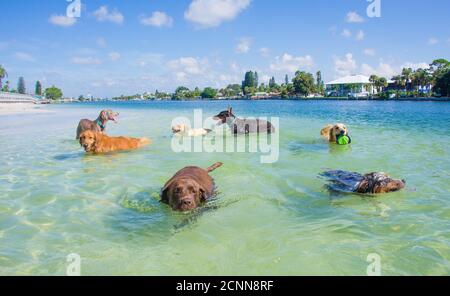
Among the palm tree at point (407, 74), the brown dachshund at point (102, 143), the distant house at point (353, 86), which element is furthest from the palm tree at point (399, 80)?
the brown dachshund at point (102, 143)

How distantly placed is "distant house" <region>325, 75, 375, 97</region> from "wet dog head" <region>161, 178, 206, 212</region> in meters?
131

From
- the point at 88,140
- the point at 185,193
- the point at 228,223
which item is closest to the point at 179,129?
the point at 88,140

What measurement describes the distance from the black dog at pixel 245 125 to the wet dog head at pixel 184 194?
40.4ft

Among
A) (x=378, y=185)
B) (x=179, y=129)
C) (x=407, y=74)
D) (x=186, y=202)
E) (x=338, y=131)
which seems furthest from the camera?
(x=407, y=74)

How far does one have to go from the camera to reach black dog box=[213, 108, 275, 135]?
742 inches

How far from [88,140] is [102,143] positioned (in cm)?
54

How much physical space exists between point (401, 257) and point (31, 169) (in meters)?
9.23

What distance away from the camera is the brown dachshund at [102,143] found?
12.1 m

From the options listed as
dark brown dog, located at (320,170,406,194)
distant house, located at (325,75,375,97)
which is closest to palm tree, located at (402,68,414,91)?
distant house, located at (325,75,375,97)

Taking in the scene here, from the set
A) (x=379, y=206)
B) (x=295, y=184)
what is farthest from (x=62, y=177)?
(x=379, y=206)

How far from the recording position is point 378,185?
6.96 meters

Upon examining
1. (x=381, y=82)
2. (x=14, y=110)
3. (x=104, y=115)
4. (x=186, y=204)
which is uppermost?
(x=381, y=82)

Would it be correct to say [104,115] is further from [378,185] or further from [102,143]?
[378,185]

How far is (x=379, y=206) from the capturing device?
6.35 metres
